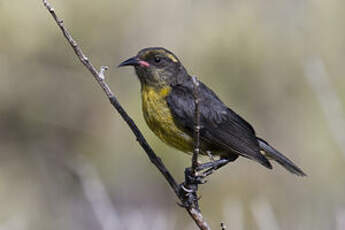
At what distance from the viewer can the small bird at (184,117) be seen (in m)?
6.47

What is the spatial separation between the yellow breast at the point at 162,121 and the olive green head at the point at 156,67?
13 centimetres

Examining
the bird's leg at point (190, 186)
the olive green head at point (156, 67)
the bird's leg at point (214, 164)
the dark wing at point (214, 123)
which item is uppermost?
the olive green head at point (156, 67)

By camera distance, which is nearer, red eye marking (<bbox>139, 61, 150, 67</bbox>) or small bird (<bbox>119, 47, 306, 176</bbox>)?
small bird (<bbox>119, 47, 306, 176</bbox>)

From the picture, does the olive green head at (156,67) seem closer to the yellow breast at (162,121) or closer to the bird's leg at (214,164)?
the yellow breast at (162,121)

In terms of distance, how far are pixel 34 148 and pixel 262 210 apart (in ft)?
14.5

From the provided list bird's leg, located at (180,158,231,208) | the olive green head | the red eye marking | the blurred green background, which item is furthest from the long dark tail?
the blurred green background

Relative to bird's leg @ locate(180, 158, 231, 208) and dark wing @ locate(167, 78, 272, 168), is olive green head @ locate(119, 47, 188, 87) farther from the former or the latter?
bird's leg @ locate(180, 158, 231, 208)

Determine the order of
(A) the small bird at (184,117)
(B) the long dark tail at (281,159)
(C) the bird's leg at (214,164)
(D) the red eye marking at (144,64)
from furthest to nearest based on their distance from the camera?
(B) the long dark tail at (281,159)
(D) the red eye marking at (144,64)
(A) the small bird at (184,117)
(C) the bird's leg at (214,164)

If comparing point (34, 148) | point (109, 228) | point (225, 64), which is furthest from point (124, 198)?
point (109, 228)

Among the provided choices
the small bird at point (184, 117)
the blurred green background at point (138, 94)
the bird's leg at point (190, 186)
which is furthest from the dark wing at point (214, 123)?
the blurred green background at point (138, 94)

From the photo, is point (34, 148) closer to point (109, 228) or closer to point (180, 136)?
point (109, 228)

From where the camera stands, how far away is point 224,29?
10.7 metres

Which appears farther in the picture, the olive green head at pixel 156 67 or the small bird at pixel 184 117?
the olive green head at pixel 156 67

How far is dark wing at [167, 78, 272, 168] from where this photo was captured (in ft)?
21.3
